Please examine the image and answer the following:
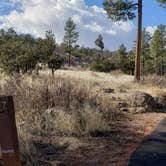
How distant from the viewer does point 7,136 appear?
12.3 ft

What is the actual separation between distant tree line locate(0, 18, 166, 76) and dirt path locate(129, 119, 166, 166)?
8.46 meters

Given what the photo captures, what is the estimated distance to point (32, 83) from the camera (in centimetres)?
1161

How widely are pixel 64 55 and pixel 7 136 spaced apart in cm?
6250

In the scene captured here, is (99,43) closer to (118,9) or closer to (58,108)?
(118,9)

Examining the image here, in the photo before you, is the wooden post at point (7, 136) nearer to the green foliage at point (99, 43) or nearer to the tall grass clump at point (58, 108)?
the tall grass clump at point (58, 108)

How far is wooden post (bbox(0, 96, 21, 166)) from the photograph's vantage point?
12.2ft

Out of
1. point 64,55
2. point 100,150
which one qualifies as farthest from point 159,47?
point 100,150

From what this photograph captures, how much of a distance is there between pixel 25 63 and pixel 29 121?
10.3 m

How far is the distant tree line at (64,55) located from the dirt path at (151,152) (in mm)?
8459

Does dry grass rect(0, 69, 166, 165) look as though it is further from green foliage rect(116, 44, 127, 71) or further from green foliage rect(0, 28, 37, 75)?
green foliage rect(116, 44, 127, 71)

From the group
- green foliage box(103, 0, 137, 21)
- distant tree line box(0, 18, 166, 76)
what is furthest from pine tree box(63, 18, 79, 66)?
green foliage box(103, 0, 137, 21)

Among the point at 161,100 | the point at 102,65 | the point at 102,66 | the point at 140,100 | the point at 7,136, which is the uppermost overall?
the point at 102,65

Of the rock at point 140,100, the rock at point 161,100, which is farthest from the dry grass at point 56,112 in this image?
the rock at point 161,100

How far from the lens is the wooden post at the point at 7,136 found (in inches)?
146
